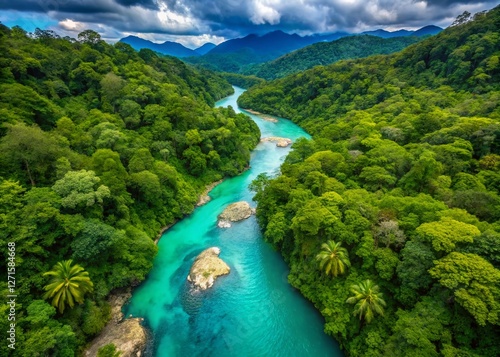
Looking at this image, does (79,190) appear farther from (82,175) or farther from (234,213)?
(234,213)

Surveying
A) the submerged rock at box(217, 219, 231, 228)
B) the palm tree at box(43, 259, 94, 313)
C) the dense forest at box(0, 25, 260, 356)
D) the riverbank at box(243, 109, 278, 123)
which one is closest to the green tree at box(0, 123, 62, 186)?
the dense forest at box(0, 25, 260, 356)

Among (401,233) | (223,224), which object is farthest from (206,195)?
(401,233)

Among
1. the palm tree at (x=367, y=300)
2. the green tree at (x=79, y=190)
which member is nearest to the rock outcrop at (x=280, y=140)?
the green tree at (x=79, y=190)

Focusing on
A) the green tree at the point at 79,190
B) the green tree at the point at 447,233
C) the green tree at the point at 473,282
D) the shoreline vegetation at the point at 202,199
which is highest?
the green tree at the point at 447,233

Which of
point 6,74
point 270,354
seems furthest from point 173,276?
point 6,74

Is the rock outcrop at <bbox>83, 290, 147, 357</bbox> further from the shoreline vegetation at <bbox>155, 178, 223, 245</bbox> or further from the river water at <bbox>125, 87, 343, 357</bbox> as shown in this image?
the shoreline vegetation at <bbox>155, 178, 223, 245</bbox>

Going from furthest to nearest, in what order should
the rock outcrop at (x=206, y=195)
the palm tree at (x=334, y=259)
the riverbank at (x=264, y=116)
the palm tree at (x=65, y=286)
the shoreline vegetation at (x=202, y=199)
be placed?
1. the riverbank at (x=264, y=116)
2. the rock outcrop at (x=206, y=195)
3. the shoreline vegetation at (x=202, y=199)
4. the palm tree at (x=334, y=259)
5. the palm tree at (x=65, y=286)

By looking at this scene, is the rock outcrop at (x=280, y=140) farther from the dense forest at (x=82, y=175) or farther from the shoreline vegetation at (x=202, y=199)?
the shoreline vegetation at (x=202, y=199)
